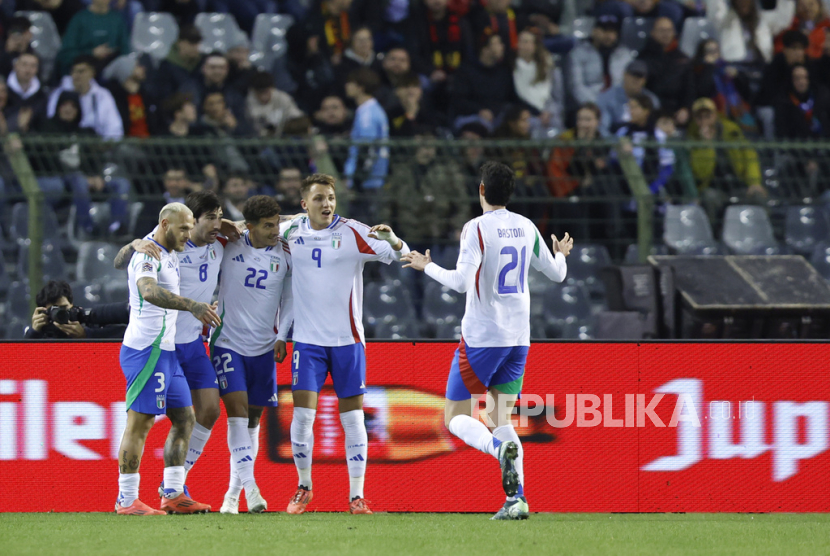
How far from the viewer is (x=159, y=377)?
5.64 meters

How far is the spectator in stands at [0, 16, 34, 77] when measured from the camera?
433 inches

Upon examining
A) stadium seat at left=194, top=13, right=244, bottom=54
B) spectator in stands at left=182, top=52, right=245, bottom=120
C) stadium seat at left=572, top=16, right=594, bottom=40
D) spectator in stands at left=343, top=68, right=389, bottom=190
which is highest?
stadium seat at left=572, top=16, right=594, bottom=40

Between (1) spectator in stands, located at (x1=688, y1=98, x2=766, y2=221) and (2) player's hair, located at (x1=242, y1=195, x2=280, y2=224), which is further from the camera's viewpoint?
(1) spectator in stands, located at (x1=688, y1=98, x2=766, y2=221)

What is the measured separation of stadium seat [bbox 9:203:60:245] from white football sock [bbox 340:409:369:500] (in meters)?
3.90

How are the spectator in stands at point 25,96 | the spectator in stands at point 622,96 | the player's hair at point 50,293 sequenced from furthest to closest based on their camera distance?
the spectator in stands at point 622,96 → the spectator in stands at point 25,96 → the player's hair at point 50,293

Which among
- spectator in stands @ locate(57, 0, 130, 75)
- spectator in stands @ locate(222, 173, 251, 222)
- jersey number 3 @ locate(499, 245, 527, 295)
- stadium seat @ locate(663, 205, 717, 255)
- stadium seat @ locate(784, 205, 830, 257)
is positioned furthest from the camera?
spectator in stands @ locate(57, 0, 130, 75)

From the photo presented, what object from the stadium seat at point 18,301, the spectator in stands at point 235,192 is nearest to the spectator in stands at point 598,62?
the spectator in stands at point 235,192

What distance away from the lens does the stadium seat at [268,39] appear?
39.0 ft

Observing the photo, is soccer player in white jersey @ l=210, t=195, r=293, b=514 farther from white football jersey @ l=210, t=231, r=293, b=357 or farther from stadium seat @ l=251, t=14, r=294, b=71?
stadium seat @ l=251, t=14, r=294, b=71

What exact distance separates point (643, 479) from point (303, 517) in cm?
192

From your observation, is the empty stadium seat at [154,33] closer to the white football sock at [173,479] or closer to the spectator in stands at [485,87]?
the spectator in stands at [485,87]

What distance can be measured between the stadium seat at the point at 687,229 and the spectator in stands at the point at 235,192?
3556 millimetres

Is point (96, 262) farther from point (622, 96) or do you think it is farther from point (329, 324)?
point (622, 96)

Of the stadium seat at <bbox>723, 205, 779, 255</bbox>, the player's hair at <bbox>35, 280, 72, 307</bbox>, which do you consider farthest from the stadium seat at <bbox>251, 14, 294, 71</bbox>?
the player's hair at <bbox>35, 280, 72, 307</bbox>
